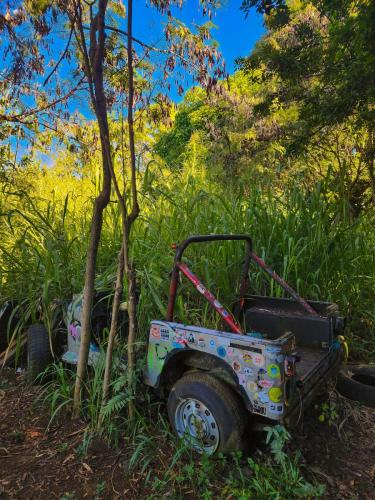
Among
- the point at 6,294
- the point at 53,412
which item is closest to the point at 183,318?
the point at 53,412

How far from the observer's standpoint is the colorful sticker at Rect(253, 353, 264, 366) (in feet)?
6.53

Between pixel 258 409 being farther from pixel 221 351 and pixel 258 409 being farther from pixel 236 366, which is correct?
pixel 221 351

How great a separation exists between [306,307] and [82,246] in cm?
228

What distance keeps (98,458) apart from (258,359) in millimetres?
1173

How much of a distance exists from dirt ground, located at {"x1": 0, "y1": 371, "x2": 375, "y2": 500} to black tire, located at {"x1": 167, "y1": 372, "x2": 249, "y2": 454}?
1.38ft

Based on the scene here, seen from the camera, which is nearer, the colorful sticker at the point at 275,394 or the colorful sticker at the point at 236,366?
the colorful sticker at the point at 275,394

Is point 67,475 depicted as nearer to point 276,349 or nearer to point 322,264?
point 276,349

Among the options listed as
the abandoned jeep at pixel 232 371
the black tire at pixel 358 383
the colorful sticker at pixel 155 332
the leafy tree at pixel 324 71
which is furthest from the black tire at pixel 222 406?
the leafy tree at pixel 324 71

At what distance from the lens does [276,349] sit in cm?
194

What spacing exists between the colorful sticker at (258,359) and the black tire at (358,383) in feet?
4.72

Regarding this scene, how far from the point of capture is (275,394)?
1.96 m

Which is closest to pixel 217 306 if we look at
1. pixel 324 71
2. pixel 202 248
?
pixel 202 248

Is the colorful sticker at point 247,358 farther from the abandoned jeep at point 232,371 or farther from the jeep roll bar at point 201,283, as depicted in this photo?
the jeep roll bar at point 201,283

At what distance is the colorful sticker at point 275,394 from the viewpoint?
6.42 feet
